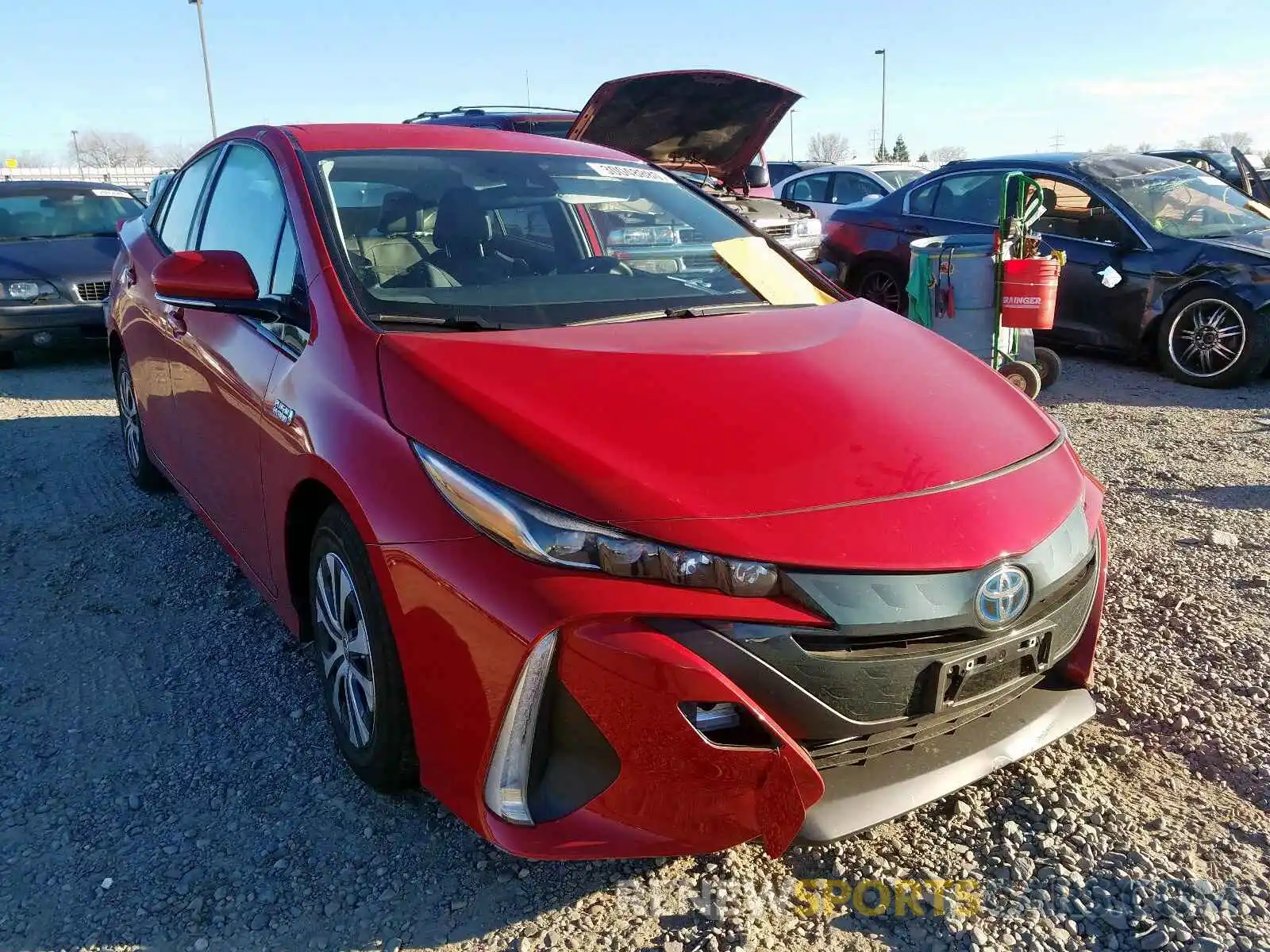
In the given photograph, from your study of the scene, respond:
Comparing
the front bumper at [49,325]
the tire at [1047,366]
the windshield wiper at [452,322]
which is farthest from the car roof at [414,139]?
the front bumper at [49,325]

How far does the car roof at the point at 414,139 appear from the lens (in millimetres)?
2986

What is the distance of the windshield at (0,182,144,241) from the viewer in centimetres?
823

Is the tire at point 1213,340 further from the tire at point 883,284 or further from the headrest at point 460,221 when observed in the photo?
the headrest at point 460,221

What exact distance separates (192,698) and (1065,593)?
236cm

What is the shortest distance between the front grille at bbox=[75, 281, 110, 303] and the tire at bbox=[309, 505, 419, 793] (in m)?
6.24

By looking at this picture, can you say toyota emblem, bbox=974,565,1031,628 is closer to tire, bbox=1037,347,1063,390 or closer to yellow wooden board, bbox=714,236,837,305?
yellow wooden board, bbox=714,236,837,305

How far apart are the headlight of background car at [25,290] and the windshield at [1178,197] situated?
7.73m

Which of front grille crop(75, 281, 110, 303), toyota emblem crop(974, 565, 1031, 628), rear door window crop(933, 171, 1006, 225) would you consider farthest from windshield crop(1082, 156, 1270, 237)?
front grille crop(75, 281, 110, 303)

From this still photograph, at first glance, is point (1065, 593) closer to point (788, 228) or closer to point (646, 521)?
point (646, 521)

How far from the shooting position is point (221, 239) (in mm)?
3322

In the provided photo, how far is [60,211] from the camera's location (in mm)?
8484

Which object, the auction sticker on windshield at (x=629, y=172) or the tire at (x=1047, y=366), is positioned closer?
the auction sticker on windshield at (x=629, y=172)

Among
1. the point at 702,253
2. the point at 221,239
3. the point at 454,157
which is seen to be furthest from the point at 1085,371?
the point at 221,239

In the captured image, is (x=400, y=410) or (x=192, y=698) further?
(x=192, y=698)
